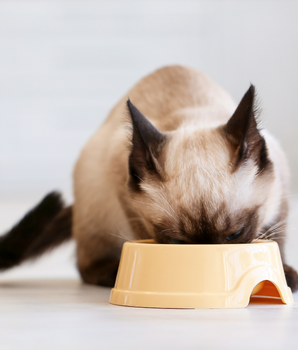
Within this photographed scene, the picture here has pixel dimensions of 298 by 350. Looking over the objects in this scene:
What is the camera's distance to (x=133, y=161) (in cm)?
164

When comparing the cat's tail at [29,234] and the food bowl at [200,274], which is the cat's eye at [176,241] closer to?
the food bowl at [200,274]

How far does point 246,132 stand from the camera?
149 centimetres

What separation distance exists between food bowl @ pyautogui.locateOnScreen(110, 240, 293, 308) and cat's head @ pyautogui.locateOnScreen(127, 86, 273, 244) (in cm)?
8

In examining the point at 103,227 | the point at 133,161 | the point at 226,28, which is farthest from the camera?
the point at 226,28

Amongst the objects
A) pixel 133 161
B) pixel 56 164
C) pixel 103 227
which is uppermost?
pixel 133 161

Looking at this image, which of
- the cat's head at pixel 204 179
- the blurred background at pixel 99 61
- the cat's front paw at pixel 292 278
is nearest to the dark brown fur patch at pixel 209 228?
the cat's head at pixel 204 179

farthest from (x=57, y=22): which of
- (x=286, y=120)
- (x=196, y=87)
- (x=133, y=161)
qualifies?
(x=133, y=161)

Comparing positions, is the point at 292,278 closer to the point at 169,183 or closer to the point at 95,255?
the point at 169,183

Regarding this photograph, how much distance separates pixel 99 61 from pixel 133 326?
3.67m

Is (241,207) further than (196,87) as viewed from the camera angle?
No

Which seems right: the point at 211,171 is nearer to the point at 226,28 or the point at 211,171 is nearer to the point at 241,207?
the point at 241,207

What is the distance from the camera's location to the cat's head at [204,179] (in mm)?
1438

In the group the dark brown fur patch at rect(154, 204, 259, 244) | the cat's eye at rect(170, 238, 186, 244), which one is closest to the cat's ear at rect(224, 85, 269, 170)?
the dark brown fur patch at rect(154, 204, 259, 244)

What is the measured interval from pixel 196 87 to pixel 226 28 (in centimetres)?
241
